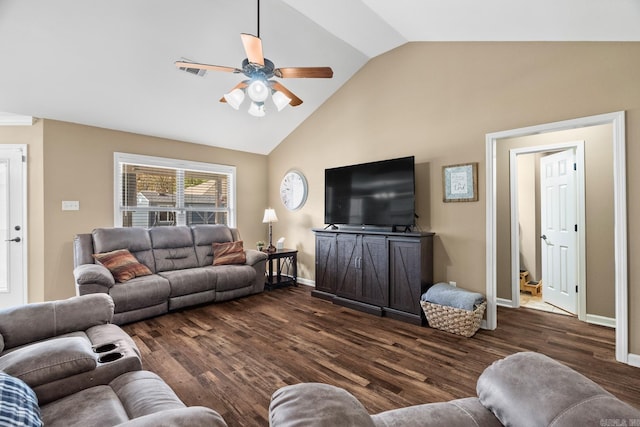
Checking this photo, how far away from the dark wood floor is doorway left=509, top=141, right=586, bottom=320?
429 mm

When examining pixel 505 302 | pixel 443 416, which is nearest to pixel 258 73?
pixel 443 416

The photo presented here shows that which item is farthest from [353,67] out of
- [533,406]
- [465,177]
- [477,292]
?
[533,406]

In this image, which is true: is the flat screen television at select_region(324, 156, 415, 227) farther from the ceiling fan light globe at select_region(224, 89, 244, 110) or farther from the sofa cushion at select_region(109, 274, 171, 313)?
the sofa cushion at select_region(109, 274, 171, 313)

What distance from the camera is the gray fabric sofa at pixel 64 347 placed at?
1.23 meters

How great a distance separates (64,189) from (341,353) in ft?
13.2

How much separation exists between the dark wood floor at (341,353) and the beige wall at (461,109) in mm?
567

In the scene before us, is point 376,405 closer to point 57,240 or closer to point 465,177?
point 465,177

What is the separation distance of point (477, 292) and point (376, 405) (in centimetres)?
191

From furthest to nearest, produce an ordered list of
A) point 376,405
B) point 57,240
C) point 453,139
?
1. point 57,240
2. point 453,139
3. point 376,405

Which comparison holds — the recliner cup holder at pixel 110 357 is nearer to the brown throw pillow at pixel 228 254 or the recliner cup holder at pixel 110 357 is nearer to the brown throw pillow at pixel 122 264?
the brown throw pillow at pixel 122 264

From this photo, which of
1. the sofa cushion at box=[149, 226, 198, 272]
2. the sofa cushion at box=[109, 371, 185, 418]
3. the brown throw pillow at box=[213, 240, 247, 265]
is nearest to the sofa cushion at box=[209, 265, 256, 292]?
the brown throw pillow at box=[213, 240, 247, 265]

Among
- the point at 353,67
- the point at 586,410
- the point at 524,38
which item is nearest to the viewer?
the point at 586,410

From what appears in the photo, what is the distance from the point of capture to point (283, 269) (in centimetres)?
552

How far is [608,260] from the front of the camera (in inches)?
126
